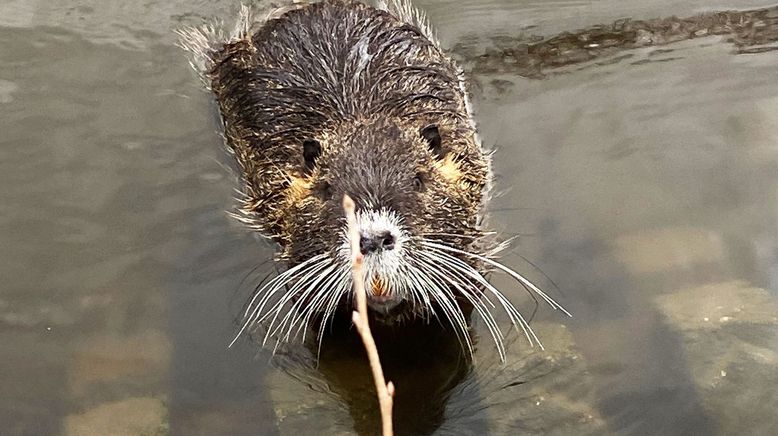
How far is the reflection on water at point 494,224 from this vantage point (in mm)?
3902

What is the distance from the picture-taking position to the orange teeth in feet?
11.5

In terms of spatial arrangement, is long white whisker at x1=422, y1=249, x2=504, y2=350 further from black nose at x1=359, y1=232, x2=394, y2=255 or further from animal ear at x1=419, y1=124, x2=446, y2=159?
animal ear at x1=419, y1=124, x2=446, y2=159

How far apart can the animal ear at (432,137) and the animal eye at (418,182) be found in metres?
0.28

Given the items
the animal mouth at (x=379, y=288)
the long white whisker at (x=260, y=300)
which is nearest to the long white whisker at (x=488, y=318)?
the animal mouth at (x=379, y=288)

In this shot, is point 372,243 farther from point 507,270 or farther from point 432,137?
point 432,137

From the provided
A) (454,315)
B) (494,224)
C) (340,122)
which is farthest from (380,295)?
(494,224)

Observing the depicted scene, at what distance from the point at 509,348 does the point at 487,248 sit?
51cm

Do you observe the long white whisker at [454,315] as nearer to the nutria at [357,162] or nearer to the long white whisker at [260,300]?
the nutria at [357,162]

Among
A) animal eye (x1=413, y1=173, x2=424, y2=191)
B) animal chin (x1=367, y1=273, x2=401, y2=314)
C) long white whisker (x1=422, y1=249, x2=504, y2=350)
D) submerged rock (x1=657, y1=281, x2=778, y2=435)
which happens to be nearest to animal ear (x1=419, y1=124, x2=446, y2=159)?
animal eye (x1=413, y1=173, x2=424, y2=191)

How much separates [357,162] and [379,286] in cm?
55

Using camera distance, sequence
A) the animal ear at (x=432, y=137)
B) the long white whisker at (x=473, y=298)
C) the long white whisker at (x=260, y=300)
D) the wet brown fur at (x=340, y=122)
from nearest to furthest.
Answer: the long white whisker at (x=473, y=298), the wet brown fur at (x=340, y=122), the long white whisker at (x=260, y=300), the animal ear at (x=432, y=137)

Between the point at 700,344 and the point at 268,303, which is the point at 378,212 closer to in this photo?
the point at 268,303

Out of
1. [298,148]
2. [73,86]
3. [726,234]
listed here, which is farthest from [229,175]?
[726,234]

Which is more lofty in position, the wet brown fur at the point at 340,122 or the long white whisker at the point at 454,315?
the wet brown fur at the point at 340,122
